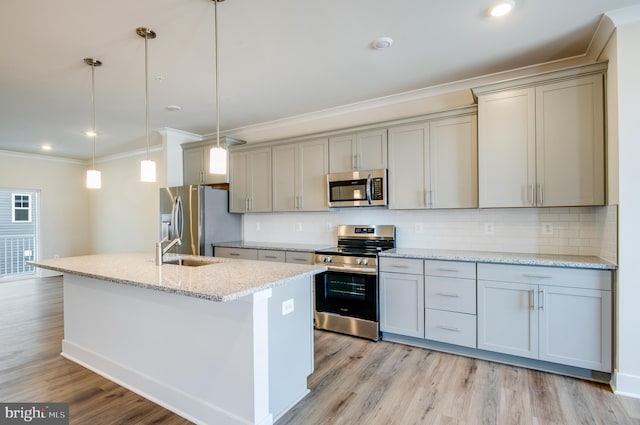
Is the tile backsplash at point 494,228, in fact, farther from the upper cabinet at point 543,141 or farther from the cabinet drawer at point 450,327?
the cabinet drawer at point 450,327

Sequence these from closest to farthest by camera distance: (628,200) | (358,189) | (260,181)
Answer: (628,200)
(358,189)
(260,181)

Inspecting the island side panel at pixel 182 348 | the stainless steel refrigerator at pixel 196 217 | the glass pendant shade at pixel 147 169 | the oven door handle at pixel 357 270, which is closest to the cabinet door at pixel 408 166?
the oven door handle at pixel 357 270

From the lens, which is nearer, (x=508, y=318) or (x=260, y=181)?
(x=508, y=318)

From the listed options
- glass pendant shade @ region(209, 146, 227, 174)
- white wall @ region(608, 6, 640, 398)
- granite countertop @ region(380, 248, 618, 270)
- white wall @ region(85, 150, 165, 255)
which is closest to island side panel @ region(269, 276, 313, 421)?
glass pendant shade @ region(209, 146, 227, 174)

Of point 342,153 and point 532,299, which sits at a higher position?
point 342,153

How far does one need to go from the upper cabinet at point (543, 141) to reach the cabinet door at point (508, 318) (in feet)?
2.47

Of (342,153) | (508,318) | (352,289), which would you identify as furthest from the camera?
(342,153)

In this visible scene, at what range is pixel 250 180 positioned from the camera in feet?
15.4

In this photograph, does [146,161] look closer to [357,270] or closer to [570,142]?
[357,270]

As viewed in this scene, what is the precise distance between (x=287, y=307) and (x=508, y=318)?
1887mm

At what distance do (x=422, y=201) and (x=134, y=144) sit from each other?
5386mm

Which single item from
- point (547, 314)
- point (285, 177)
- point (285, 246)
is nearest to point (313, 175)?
point (285, 177)

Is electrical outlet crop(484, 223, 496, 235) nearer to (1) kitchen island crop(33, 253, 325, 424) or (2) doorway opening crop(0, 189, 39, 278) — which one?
(1) kitchen island crop(33, 253, 325, 424)

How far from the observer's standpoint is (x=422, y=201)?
345 cm
